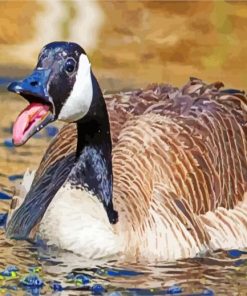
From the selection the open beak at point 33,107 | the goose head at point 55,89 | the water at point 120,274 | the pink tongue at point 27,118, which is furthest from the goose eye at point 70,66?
the water at point 120,274

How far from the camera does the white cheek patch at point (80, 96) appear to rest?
9.45 metres

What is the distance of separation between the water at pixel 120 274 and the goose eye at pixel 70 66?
1.08 meters

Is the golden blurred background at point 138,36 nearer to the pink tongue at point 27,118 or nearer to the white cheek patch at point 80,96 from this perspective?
the white cheek patch at point 80,96

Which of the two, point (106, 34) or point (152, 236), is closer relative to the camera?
point (152, 236)

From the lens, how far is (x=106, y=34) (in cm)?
1605

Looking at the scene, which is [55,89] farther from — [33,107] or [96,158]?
[96,158]

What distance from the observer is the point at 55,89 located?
929 cm

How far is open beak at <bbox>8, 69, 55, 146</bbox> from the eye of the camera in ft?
29.0

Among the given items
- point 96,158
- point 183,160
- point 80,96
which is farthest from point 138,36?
point 80,96

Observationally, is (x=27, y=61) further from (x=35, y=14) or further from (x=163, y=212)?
(x=163, y=212)

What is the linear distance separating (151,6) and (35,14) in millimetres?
1209

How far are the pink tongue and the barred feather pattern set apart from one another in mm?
929

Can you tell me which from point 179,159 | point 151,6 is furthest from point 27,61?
point 179,159

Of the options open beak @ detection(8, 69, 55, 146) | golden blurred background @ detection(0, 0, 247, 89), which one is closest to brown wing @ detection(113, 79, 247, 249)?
open beak @ detection(8, 69, 55, 146)
